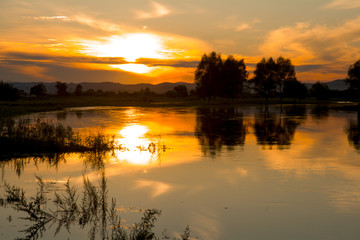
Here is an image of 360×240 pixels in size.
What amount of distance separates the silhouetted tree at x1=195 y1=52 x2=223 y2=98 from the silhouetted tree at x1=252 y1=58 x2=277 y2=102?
24.2 metres

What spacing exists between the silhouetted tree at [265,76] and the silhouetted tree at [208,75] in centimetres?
2423

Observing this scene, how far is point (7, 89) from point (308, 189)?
82.4 meters

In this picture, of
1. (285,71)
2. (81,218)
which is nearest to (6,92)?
(81,218)

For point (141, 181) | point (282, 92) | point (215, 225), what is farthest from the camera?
point (282, 92)

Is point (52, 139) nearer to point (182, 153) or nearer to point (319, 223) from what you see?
point (182, 153)

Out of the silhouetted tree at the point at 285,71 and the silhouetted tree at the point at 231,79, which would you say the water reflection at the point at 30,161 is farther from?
the silhouetted tree at the point at 285,71

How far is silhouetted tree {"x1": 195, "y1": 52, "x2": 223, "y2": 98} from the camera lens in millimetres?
124875

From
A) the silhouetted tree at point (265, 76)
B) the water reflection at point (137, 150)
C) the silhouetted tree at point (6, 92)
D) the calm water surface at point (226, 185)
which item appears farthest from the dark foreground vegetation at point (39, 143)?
the silhouetted tree at point (265, 76)

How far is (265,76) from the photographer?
14625 cm

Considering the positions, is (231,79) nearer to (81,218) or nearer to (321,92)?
(321,92)

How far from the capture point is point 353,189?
46.5 ft

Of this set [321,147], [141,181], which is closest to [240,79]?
[321,147]

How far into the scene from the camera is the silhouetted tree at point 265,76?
479ft

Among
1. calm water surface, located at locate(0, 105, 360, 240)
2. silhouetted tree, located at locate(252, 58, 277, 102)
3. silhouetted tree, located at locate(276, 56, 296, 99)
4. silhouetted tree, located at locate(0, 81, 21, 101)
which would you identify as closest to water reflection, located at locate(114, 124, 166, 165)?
calm water surface, located at locate(0, 105, 360, 240)
